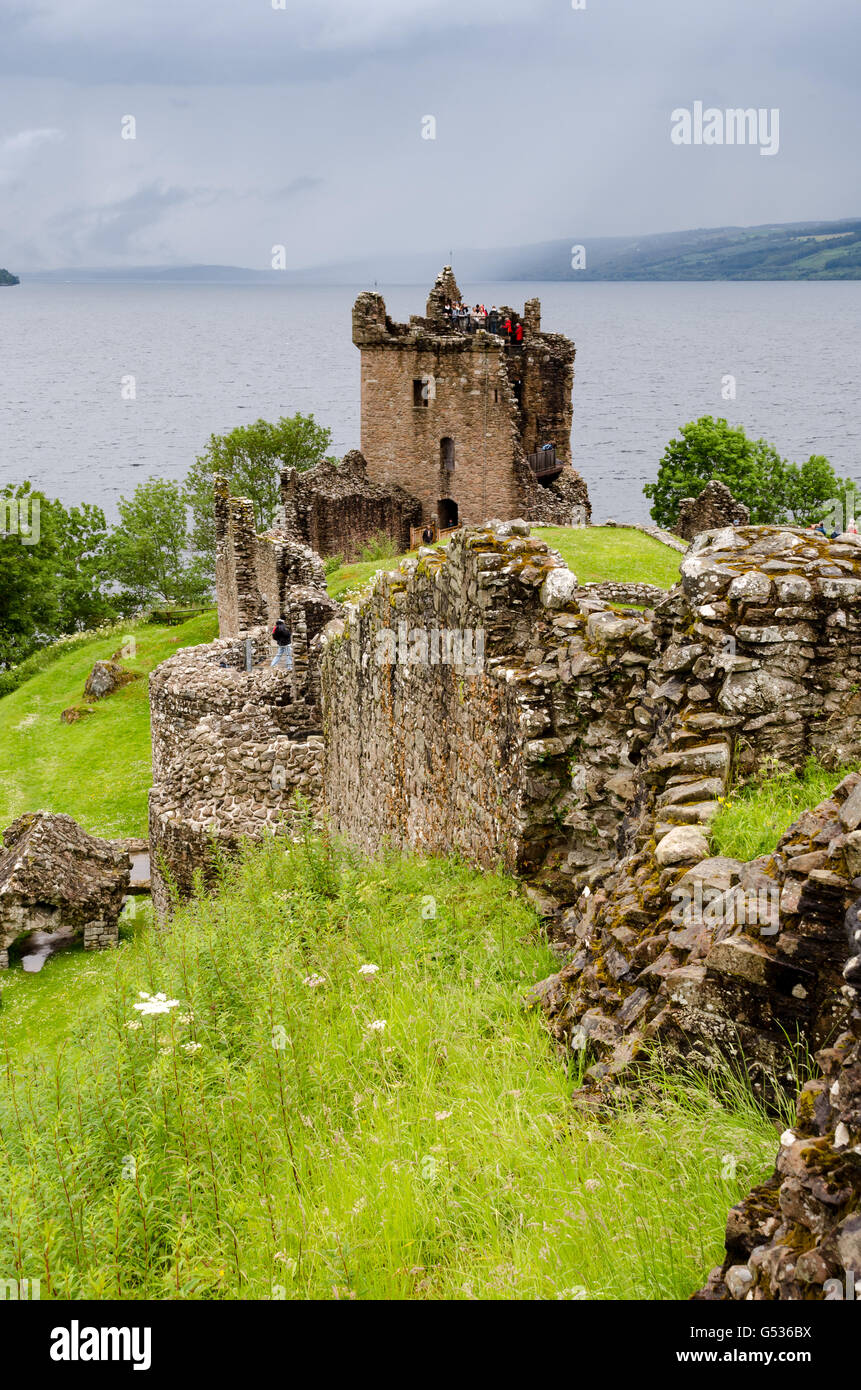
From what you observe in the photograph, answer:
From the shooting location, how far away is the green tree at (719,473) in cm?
6512

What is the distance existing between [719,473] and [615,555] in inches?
1635

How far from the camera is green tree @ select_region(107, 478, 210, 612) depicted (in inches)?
2768

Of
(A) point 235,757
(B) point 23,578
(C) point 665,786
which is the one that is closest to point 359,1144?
(C) point 665,786

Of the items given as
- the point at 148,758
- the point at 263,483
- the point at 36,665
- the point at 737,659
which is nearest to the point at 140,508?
the point at 263,483

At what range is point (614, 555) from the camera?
91.1ft

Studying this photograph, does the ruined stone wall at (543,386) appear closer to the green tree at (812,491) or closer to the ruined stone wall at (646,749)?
the green tree at (812,491)

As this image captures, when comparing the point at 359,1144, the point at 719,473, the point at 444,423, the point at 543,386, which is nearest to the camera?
the point at 359,1144

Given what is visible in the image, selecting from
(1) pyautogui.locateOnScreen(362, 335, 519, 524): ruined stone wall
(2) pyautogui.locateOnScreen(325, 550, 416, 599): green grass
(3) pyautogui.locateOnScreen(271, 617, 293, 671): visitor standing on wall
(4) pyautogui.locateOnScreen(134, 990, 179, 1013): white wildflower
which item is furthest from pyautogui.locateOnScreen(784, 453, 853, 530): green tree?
(4) pyautogui.locateOnScreen(134, 990, 179, 1013): white wildflower

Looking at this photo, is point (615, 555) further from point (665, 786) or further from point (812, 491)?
point (812, 491)

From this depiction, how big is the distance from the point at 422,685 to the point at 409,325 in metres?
43.5

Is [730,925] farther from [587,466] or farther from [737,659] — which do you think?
[587,466]

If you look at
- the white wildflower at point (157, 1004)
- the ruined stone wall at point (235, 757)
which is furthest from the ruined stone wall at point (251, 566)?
the white wildflower at point (157, 1004)

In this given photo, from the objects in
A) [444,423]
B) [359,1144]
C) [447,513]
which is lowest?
[359,1144]

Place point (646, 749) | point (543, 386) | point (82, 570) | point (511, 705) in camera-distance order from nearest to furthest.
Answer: point (646, 749) < point (511, 705) < point (543, 386) < point (82, 570)
